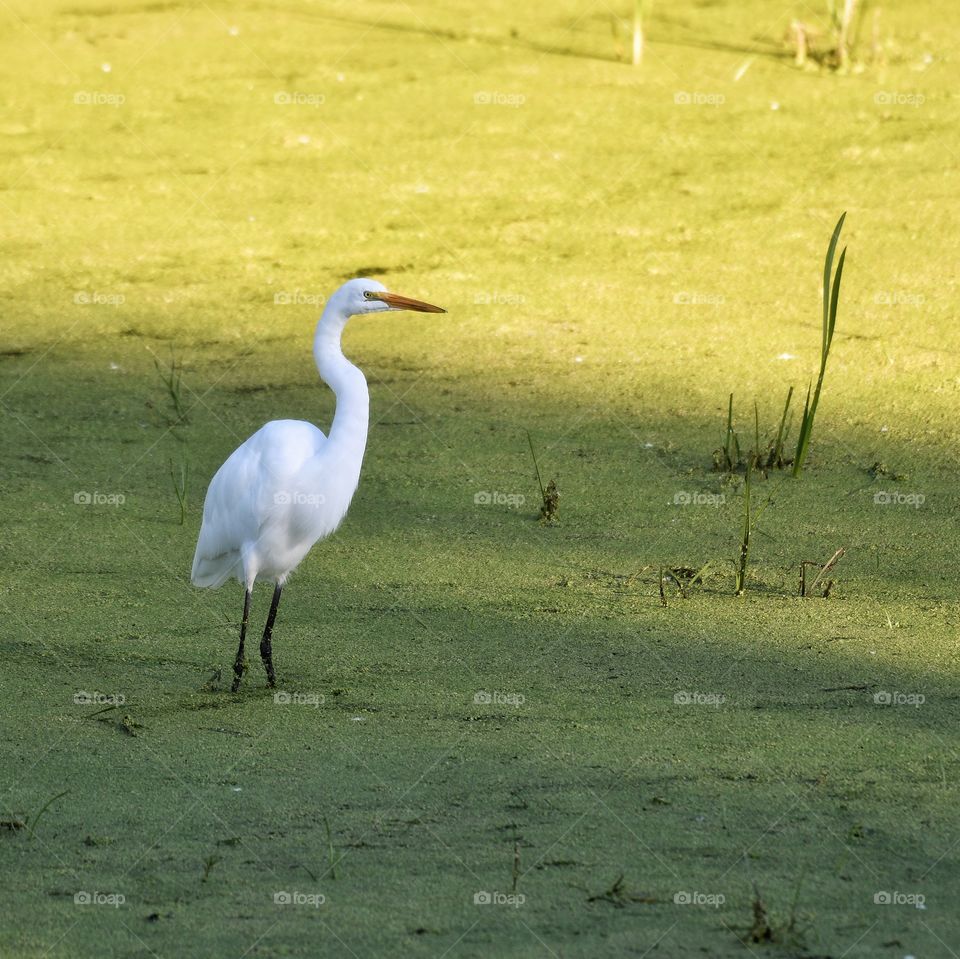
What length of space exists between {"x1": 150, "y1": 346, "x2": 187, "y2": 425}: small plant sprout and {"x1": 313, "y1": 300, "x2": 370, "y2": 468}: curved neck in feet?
4.52

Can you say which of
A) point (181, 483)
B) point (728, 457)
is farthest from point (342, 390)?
point (728, 457)

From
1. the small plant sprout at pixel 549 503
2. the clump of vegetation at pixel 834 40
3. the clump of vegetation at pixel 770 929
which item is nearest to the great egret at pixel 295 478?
the small plant sprout at pixel 549 503

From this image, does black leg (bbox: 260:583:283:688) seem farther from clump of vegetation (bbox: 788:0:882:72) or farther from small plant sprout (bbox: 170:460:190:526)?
clump of vegetation (bbox: 788:0:882:72)

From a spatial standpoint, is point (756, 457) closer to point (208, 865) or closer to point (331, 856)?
point (331, 856)

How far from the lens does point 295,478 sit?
3.38 m

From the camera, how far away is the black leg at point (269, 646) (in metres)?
3.34

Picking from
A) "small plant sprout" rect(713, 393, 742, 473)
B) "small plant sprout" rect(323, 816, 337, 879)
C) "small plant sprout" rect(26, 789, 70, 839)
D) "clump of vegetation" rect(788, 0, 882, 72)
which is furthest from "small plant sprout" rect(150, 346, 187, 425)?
"clump of vegetation" rect(788, 0, 882, 72)

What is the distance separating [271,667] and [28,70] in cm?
536

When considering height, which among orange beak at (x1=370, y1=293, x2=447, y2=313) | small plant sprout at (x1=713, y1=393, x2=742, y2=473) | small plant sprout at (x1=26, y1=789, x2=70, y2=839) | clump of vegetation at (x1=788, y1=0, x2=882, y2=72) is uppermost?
clump of vegetation at (x1=788, y1=0, x2=882, y2=72)

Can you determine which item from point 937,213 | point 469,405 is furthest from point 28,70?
point 937,213

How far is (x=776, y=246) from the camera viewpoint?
5.86 meters

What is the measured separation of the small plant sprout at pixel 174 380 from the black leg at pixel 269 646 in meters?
1.37

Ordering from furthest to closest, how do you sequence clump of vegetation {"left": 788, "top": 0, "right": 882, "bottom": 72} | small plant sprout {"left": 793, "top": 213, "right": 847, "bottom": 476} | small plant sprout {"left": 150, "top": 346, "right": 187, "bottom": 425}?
clump of vegetation {"left": 788, "top": 0, "right": 882, "bottom": 72} < small plant sprout {"left": 150, "top": 346, "right": 187, "bottom": 425} < small plant sprout {"left": 793, "top": 213, "right": 847, "bottom": 476}

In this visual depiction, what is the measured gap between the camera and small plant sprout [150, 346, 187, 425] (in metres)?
4.86
